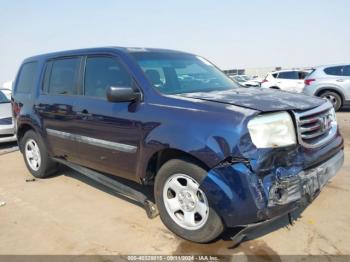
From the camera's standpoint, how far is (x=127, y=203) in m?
4.34

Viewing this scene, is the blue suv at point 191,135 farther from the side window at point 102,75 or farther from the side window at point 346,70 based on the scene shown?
the side window at point 346,70

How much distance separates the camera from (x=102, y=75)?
418 centimetres

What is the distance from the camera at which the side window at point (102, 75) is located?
3920mm

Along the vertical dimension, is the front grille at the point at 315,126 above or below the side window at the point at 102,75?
below

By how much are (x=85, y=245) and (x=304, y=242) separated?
2039 mm

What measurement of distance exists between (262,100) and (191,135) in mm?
765

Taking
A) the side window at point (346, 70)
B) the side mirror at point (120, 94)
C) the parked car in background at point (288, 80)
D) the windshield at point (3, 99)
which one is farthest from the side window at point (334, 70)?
the side mirror at point (120, 94)

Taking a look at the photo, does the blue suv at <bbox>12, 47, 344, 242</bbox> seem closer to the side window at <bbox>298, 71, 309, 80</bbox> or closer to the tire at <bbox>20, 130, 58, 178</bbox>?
the tire at <bbox>20, 130, 58, 178</bbox>

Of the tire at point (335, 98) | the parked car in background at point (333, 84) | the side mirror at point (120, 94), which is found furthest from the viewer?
the tire at point (335, 98)

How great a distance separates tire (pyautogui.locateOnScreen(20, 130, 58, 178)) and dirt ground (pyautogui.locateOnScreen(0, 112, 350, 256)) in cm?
50

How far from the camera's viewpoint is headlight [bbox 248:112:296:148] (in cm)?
283

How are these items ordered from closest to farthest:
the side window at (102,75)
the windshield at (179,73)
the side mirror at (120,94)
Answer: the side mirror at (120,94)
the windshield at (179,73)
the side window at (102,75)

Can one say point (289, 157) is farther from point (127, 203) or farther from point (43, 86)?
point (43, 86)

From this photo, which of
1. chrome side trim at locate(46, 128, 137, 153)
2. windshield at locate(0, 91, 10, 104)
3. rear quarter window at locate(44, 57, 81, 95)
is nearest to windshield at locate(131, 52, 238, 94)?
chrome side trim at locate(46, 128, 137, 153)
